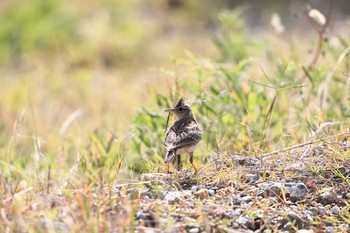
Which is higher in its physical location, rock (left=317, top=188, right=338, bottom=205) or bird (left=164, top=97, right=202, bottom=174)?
bird (left=164, top=97, right=202, bottom=174)

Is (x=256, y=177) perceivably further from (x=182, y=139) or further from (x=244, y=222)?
(x=244, y=222)

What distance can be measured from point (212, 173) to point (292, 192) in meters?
0.51

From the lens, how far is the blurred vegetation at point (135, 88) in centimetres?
574

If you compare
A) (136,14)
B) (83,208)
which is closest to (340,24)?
(136,14)

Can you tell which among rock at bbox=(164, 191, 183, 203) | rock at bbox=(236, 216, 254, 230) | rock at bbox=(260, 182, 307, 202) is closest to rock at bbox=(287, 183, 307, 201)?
rock at bbox=(260, 182, 307, 202)

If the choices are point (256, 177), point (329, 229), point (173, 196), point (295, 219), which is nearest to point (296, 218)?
point (295, 219)

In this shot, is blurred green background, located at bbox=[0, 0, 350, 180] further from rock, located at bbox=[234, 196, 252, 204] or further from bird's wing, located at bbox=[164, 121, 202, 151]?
rock, located at bbox=[234, 196, 252, 204]

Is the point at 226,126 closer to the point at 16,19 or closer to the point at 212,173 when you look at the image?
the point at 212,173

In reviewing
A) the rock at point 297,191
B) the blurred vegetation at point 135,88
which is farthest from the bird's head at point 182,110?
the rock at point 297,191

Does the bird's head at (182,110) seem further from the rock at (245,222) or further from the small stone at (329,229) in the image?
the small stone at (329,229)

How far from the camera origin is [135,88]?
37.2ft

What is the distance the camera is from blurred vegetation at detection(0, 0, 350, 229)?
18.8ft

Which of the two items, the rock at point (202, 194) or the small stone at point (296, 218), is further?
the rock at point (202, 194)

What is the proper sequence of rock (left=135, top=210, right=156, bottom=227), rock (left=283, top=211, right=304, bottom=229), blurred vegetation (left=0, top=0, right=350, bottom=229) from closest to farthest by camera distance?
rock (left=135, top=210, right=156, bottom=227), rock (left=283, top=211, right=304, bottom=229), blurred vegetation (left=0, top=0, right=350, bottom=229)
